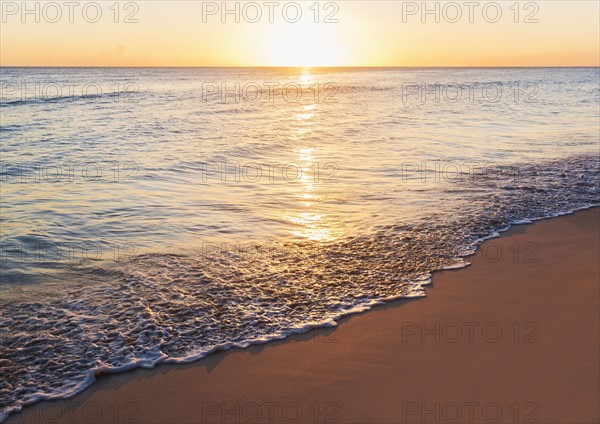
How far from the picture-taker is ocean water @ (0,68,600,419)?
5.65 meters

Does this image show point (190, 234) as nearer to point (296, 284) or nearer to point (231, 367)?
point (296, 284)

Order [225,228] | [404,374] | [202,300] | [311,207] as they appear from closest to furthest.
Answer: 1. [404,374]
2. [202,300]
3. [225,228]
4. [311,207]

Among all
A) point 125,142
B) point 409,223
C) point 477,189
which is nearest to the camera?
point 409,223

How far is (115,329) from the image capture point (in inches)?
225

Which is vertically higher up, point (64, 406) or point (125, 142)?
point (125, 142)

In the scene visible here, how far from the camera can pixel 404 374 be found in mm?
4789

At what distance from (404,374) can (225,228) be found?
4902 mm

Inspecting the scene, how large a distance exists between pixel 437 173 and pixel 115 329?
9.79 meters

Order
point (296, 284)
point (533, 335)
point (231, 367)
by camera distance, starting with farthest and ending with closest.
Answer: point (296, 284) < point (533, 335) < point (231, 367)

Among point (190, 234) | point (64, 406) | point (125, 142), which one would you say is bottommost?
point (64, 406)

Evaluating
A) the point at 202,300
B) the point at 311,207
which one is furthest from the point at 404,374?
the point at 311,207

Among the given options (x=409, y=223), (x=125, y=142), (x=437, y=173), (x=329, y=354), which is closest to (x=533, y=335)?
(x=329, y=354)

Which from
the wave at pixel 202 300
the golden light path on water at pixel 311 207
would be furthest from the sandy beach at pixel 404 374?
the golden light path on water at pixel 311 207

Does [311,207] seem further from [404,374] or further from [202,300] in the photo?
[404,374]
